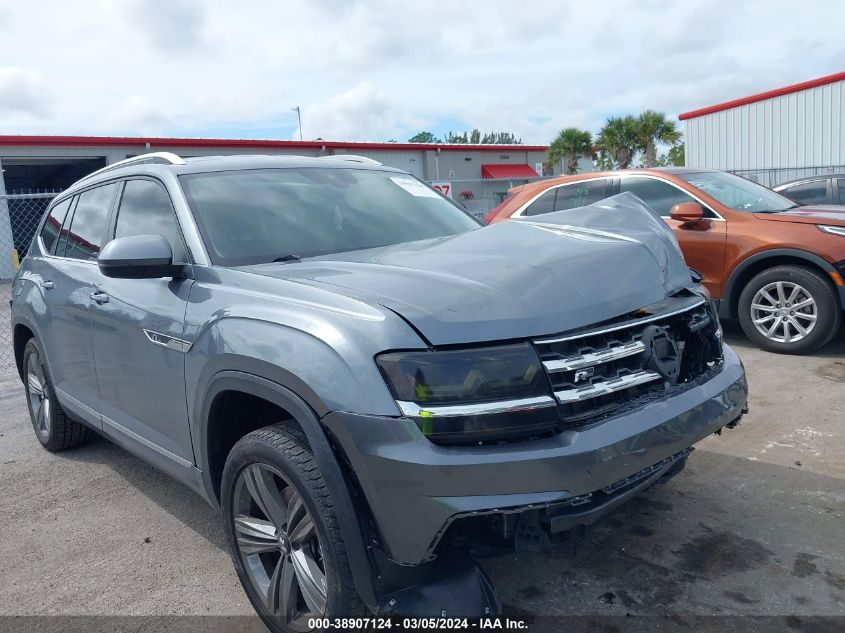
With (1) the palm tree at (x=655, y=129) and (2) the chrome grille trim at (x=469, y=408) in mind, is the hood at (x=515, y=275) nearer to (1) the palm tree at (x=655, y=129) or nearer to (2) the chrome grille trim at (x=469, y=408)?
(2) the chrome grille trim at (x=469, y=408)

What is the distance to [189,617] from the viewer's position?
296 cm

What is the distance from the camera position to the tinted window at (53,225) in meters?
4.72

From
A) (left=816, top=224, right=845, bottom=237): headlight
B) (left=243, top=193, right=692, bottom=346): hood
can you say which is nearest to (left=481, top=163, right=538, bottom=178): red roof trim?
(left=816, top=224, right=845, bottom=237): headlight

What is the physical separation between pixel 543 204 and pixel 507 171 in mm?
29953

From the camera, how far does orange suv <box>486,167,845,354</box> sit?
6.12 m

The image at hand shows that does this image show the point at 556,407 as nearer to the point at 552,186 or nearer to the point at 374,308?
the point at 374,308

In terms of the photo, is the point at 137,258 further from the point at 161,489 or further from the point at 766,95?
the point at 766,95

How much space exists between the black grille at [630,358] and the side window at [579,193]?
4907 mm

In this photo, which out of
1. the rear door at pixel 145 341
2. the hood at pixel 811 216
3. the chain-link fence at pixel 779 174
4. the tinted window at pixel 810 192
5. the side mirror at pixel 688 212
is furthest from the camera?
the chain-link fence at pixel 779 174

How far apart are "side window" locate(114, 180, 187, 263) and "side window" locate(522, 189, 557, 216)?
491cm

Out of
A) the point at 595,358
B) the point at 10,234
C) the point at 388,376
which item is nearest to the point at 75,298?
the point at 388,376

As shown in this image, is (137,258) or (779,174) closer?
(137,258)

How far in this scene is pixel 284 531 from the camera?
2.56m

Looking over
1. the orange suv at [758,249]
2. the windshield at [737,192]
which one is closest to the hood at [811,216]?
the orange suv at [758,249]
